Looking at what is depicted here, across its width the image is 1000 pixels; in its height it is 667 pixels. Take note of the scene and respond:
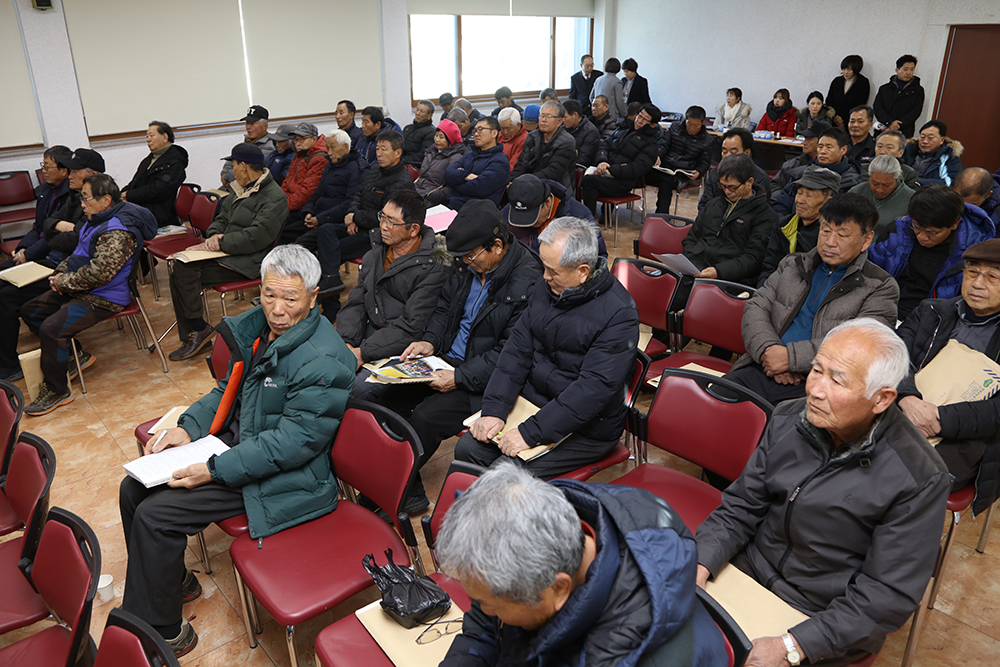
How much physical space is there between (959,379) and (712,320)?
1.23m

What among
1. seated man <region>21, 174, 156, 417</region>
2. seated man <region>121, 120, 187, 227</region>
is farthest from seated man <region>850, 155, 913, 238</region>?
seated man <region>121, 120, 187, 227</region>

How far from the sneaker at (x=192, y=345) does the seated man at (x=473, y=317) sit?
95.9 inches

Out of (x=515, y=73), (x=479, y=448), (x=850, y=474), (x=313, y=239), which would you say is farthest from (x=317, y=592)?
(x=515, y=73)

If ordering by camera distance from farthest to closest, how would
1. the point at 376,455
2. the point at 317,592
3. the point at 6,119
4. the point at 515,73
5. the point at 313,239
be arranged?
the point at 515,73 → the point at 6,119 → the point at 313,239 → the point at 376,455 → the point at 317,592

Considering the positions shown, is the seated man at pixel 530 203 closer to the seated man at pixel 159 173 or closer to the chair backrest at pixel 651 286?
the chair backrest at pixel 651 286

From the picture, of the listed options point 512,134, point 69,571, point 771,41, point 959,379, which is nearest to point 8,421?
point 69,571

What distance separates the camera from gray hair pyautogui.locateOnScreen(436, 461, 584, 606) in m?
1.22

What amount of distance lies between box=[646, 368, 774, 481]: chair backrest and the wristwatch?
0.77 meters

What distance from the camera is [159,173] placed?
6.25 meters

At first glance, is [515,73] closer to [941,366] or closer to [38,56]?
[38,56]

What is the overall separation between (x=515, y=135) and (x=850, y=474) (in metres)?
6.01

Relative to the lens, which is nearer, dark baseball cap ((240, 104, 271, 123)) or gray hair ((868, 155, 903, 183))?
gray hair ((868, 155, 903, 183))

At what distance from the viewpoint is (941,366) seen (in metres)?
2.69

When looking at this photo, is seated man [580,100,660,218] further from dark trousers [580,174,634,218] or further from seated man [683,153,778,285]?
seated man [683,153,778,285]
